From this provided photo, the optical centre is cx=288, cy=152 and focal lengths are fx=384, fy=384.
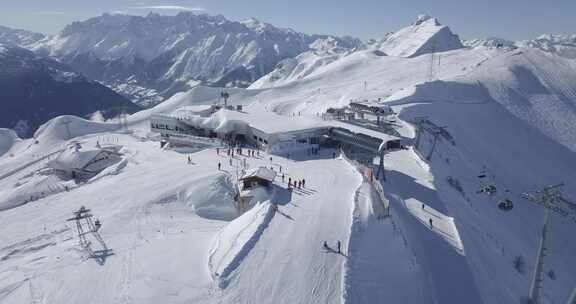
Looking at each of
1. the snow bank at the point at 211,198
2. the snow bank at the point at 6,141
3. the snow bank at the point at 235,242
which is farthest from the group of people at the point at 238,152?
the snow bank at the point at 6,141

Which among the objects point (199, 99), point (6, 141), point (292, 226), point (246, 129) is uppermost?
point (199, 99)

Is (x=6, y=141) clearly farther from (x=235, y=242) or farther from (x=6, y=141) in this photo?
(x=235, y=242)

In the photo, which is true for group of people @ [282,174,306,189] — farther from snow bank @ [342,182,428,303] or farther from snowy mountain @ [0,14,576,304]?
snow bank @ [342,182,428,303]

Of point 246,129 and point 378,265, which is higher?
point 246,129

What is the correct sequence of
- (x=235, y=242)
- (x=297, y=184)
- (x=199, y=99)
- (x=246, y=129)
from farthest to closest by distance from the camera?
(x=199, y=99) < (x=246, y=129) < (x=297, y=184) < (x=235, y=242)

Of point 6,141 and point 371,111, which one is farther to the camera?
point 6,141

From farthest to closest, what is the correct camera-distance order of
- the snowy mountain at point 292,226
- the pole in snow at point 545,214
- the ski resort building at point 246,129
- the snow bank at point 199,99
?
the snow bank at point 199,99 < the ski resort building at point 246,129 < the pole in snow at point 545,214 < the snowy mountain at point 292,226

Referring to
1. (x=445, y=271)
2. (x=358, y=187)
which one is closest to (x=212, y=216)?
(x=358, y=187)

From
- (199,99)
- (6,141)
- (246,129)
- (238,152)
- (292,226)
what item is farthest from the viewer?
(199,99)

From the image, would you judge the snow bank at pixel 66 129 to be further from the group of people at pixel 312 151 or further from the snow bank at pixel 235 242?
the snow bank at pixel 235 242

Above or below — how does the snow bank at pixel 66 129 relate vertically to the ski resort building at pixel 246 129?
below

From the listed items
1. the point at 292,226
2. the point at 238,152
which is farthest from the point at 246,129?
the point at 292,226
